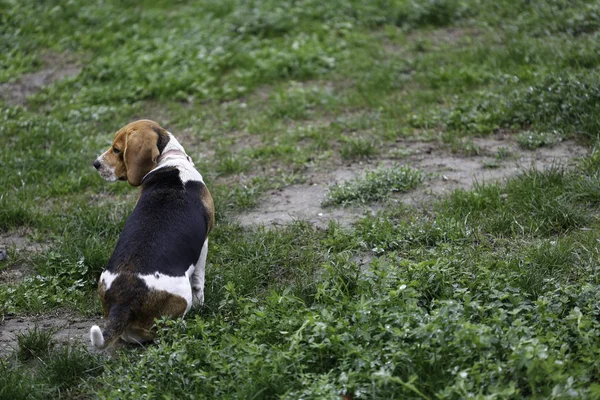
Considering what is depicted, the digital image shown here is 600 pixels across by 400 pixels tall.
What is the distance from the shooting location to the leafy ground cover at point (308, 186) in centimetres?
424

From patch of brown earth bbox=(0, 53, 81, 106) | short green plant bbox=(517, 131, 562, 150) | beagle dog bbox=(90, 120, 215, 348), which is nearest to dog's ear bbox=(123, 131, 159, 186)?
beagle dog bbox=(90, 120, 215, 348)

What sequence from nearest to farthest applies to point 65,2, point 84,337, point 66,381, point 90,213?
point 66,381, point 84,337, point 90,213, point 65,2

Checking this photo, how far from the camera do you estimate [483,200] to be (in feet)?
21.1

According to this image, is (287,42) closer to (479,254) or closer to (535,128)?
(535,128)

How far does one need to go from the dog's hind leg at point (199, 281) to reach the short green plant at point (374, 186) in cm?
172

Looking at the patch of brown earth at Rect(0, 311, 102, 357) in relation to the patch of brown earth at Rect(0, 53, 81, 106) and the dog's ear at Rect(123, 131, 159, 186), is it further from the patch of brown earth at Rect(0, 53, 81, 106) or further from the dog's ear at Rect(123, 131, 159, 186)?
the patch of brown earth at Rect(0, 53, 81, 106)

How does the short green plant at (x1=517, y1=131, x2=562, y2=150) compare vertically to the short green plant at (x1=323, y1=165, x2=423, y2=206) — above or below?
above

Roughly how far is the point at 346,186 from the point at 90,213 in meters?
2.38

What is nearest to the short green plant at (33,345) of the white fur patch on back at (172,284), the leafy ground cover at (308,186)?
the leafy ground cover at (308,186)

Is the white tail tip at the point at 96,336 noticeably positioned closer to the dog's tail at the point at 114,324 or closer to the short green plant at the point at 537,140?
the dog's tail at the point at 114,324

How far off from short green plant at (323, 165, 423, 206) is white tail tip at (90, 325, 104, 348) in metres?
2.87

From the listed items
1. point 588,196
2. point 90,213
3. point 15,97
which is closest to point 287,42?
point 15,97

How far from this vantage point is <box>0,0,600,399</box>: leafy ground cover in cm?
424

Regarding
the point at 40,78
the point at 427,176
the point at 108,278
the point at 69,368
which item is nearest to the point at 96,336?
the point at 69,368
